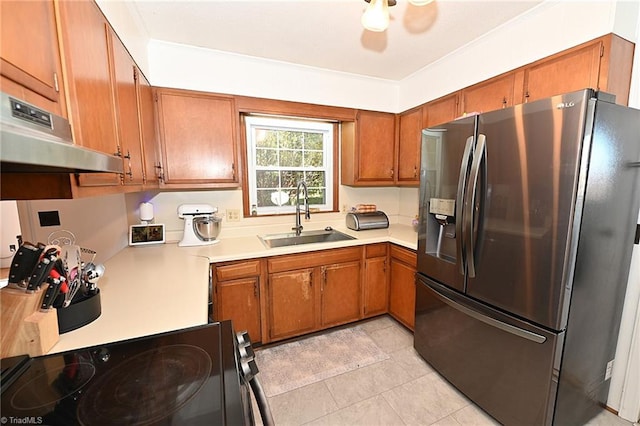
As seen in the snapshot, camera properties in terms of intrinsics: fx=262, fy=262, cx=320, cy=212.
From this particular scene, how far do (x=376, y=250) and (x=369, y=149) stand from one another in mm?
1035


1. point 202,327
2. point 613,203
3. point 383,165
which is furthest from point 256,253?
point 613,203

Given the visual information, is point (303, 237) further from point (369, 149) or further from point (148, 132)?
point (148, 132)

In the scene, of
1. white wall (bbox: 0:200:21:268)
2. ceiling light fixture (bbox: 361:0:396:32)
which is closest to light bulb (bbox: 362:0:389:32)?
ceiling light fixture (bbox: 361:0:396:32)

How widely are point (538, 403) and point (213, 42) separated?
3.00 metres

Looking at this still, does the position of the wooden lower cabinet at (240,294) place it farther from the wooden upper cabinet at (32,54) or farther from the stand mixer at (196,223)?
the wooden upper cabinet at (32,54)

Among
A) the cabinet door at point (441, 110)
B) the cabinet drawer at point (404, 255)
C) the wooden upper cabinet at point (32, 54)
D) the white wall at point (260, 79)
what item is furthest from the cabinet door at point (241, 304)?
the cabinet door at point (441, 110)

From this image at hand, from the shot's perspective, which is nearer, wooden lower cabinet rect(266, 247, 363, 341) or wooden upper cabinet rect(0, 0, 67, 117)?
wooden upper cabinet rect(0, 0, 67, 117)

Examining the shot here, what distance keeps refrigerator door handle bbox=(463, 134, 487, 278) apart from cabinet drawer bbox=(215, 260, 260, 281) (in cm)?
145

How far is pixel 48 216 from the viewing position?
1198 millimetres

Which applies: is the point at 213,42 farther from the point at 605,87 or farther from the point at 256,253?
the point at 605,87

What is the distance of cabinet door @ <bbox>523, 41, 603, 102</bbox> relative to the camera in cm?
137

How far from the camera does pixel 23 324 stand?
0.75 metres

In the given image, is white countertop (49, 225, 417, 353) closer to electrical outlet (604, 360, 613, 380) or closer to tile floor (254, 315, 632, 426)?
tile floor (254, 315, 632, 426)

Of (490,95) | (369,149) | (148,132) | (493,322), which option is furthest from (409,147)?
(148,132)
